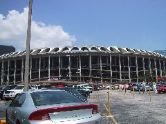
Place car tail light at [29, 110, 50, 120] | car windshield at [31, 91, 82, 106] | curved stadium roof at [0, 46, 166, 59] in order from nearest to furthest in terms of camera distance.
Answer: car tail light at [29, 110, 50, 120] < car windshield at [31, 91, 82, 106] < curved stadium roof at [0, 46, 166, 59]

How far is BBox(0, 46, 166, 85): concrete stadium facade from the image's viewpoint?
477 ft

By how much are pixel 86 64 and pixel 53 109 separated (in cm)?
13965

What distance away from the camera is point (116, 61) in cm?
14912

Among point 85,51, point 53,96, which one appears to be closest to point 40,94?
point 53,96

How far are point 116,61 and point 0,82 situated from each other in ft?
183

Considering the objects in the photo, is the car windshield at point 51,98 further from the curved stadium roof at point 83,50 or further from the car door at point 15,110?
the curved stadium roof at point 83,50

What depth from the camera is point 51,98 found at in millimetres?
8828

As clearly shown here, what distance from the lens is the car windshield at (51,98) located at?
8586 mm

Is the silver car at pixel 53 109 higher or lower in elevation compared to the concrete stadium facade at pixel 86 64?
lower

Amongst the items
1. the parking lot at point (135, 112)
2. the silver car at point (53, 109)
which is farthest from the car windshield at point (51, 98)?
the parking lot at point (135, 112)

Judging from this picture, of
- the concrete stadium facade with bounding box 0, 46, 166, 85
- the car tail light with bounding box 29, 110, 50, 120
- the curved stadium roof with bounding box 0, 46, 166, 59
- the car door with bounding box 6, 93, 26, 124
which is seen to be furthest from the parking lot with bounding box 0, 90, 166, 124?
the curved stadium roof with bounding box 0, 46, 166, 59

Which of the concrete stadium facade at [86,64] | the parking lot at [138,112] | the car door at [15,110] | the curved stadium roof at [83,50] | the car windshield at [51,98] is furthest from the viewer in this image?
the curved stadium roof at [83,50]

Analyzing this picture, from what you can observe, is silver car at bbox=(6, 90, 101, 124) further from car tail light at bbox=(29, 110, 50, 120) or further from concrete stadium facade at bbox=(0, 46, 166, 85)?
concrete stadium facade at bbox=(0, 46, 166, 85)

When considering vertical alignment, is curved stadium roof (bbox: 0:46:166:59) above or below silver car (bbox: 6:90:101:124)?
above
